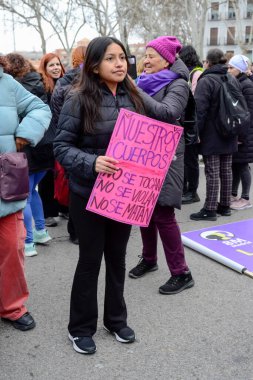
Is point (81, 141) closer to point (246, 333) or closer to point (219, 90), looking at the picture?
point (246, 333)

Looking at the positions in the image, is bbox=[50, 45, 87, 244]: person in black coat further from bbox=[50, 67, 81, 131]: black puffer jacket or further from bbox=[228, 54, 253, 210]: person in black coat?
bbox=[228, 54, 253, 210]: person in black coat

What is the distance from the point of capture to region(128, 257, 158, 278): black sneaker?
355 centimetres

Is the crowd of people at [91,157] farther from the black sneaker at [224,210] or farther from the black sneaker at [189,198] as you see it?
the black sneaker at [189,198]

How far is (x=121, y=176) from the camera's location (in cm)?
237

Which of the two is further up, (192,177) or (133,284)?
(192,177)

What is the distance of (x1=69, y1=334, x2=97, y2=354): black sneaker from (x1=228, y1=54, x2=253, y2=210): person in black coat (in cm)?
332

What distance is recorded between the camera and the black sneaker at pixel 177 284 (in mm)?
3262

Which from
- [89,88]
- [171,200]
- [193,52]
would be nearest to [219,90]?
[193,52]

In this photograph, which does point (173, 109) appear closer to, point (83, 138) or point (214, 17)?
point (83, 138)

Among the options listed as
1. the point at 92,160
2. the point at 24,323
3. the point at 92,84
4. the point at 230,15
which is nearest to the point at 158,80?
the point at 92,84

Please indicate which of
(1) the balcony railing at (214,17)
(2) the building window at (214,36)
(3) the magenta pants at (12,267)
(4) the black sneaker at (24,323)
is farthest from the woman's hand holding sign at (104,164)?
(1) the balcony railing at (214,17)

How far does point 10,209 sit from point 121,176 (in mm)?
762

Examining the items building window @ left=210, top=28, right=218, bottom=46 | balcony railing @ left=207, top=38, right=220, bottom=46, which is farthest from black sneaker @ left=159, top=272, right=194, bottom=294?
building window @ left=210, top=28, right=218, bottom=46

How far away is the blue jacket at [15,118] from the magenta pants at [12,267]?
0.32ft
